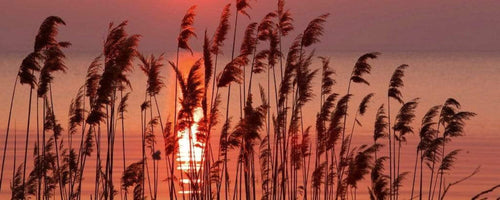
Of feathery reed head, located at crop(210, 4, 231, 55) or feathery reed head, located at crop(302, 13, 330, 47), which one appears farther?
feathery reed head, located at crop(302, 13, 330, 47)

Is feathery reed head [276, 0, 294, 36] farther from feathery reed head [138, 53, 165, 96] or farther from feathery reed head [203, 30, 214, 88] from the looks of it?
feathery reed head [138, 53, 165, 96]

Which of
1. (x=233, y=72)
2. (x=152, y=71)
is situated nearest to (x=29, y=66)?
(x=152, y=71)

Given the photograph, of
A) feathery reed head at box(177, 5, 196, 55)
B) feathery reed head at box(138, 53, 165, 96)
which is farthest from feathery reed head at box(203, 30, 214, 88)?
feathery reed head at box(138, 53, 165, 96)

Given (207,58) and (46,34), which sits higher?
(46,34)

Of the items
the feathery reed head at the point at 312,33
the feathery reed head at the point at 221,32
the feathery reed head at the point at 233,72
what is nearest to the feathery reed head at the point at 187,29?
the feathery reed head at the point at 221,32

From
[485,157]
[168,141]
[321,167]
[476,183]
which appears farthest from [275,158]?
[485,157]

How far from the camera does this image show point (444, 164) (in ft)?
48.9

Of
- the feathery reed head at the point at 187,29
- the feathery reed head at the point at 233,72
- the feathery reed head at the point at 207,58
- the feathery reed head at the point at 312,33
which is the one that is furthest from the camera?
the feathery reed head at the point at 312,33

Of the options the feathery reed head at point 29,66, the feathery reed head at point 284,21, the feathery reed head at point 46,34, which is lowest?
the feathery reed head at point 29,66

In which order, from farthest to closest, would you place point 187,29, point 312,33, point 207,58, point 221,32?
point 312,33, point 221,32, point 187,29, point 207,58

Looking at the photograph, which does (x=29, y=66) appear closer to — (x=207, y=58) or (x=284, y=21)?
(x=207, y=58)

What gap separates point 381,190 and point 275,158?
188 cm

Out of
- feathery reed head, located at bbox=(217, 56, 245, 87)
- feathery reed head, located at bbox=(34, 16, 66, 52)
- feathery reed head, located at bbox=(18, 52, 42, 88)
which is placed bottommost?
feathery reed head, located at bbox=(217, 56, 245, 87)

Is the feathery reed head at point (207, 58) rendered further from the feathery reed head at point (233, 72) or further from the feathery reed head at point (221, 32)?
the feathery reed head at point (221, 32)
